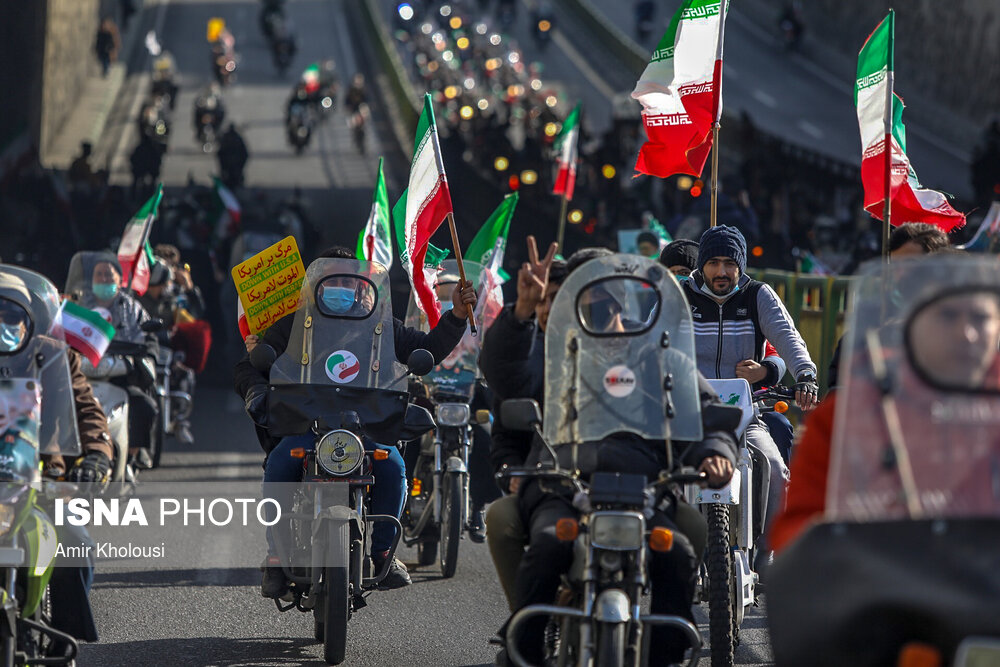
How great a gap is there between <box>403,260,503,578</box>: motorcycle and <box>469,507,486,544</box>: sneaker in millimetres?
38

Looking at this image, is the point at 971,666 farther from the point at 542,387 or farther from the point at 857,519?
the point at 542,387

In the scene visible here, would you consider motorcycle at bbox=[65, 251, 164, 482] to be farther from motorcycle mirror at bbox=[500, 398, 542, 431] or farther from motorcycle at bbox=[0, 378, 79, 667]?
motorcycle mirror at bbox=[500, 398, 542, 431]

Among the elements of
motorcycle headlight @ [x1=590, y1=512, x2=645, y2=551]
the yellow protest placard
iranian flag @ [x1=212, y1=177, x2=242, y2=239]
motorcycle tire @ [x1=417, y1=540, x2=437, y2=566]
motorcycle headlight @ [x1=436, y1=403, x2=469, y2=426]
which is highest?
iranian flag @ [x1=212, y1=177, x2=242, y2=239]

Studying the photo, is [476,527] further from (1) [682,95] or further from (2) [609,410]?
(2) [609,410]

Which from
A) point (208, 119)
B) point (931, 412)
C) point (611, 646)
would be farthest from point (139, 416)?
point (208, 119)

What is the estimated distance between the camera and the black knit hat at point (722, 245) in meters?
7.44

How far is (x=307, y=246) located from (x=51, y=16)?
18.5 metres

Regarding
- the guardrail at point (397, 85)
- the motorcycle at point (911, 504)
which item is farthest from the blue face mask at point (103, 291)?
the guardrail at point (397, 85)

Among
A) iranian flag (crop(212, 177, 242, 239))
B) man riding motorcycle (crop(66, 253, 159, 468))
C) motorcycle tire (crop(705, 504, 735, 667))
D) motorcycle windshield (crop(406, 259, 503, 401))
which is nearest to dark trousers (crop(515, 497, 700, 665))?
motorcycle tire (crop(705, 504, 735, 667))

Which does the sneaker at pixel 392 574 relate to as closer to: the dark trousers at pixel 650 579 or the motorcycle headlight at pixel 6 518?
the dark trousers at pixel 650 579

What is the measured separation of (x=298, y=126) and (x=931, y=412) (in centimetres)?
4050

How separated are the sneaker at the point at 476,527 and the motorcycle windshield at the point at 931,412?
6.06 meters

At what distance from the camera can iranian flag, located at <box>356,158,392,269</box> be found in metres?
9.97

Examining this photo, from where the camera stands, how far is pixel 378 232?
10.2m
